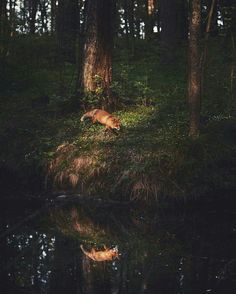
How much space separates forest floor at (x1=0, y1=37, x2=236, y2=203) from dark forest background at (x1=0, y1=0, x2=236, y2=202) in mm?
24

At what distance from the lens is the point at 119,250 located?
8.57 m

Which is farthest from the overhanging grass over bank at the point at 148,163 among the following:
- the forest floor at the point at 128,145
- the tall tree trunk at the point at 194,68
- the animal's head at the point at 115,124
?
the tall tree trunk at the point at 194,68

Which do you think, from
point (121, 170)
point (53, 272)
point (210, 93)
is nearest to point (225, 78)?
point (210, 93)

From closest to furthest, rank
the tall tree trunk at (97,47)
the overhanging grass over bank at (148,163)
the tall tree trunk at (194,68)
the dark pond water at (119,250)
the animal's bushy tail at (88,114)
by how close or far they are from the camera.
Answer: the dark pond water at (119,250) → the overhanging grass over bank at (148,163) → the tall tree trunk at (194,68) → the animal's bushy tail at (88,114) → the tall tree trunk at (97,47)

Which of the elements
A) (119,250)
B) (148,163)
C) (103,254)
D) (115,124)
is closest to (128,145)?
(115,124)

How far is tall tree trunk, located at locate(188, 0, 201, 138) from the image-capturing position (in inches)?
428

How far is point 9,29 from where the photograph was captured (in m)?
15.8

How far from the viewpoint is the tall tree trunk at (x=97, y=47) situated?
1348cm

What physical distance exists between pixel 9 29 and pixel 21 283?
1015 cm

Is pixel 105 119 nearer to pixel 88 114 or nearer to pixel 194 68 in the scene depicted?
pixel 88 114

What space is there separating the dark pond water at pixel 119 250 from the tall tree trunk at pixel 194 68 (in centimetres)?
195

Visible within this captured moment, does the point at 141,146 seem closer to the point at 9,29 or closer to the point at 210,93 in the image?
the point at 210,93

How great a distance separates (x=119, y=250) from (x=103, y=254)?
32 centimetres

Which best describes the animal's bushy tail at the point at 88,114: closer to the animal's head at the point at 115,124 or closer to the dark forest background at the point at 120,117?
the dark forest background at the point at 120,117
